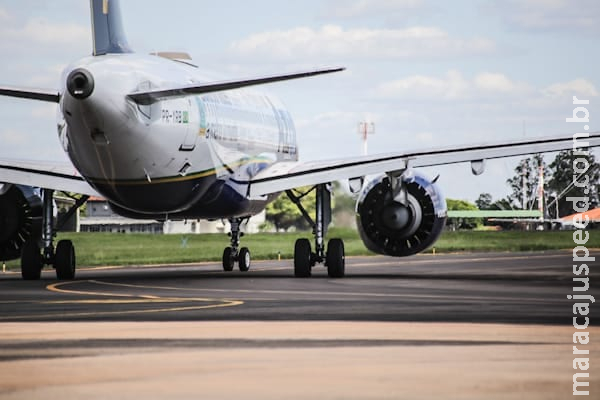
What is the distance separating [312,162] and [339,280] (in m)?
5.64

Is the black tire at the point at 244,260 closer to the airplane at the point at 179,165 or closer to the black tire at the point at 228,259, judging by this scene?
the black tire at the point at 228,259

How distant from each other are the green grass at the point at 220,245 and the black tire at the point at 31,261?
15.6m

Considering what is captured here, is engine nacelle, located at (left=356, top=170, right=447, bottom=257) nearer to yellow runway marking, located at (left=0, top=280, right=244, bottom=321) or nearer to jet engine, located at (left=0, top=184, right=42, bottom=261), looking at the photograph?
jet engine, located at (left=0, top=184, right=42, bottom=261)

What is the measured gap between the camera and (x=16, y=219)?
40.2 m

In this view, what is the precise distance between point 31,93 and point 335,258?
10168mm

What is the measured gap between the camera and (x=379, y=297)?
29328 millimetres

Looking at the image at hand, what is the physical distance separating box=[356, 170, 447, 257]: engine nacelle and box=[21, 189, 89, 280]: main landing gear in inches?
302

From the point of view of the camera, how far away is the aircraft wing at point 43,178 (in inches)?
1501

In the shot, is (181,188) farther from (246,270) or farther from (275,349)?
(275,349)

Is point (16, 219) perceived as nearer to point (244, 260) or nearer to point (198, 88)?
point (244, 260)

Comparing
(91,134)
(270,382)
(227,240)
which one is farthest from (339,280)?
(227,240)

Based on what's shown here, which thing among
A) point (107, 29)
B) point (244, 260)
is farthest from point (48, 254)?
point (244, 260)

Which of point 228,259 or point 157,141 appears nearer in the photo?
point 157,141

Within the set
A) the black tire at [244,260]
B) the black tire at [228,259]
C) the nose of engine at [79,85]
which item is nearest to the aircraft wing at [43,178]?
the nose of engine at [79,85]
